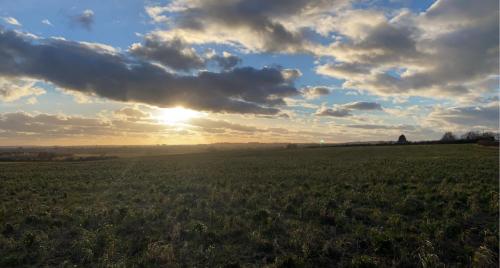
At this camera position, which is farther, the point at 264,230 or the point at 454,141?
the point at 454,141

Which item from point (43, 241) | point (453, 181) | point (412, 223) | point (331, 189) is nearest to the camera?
point (43, 241)

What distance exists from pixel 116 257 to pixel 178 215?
186 inches

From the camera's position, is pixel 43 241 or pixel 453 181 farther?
pixel 453 181

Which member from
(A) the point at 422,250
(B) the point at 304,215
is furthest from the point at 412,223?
(B) the point at 304,215

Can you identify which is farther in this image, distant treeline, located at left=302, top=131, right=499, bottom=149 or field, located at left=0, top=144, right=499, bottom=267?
distant treeline, located at left=302, top=131, right=499, bottom=149

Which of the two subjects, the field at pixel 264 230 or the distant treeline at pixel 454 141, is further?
the distant treeline at pixel 454 141

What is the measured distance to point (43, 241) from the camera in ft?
33.8

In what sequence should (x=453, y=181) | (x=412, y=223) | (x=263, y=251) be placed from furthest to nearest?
1. (x=453, y=181)
2. (x=412, y=223)
3. (x=263, y=251)

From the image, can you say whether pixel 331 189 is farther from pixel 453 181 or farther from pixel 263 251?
pixel 263 251

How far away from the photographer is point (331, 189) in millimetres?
19203

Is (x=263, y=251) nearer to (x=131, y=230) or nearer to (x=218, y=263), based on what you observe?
(x=218, y=263)

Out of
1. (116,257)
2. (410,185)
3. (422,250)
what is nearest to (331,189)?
(410,185)

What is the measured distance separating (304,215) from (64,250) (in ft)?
27.1

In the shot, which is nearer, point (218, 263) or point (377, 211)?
point (218, 263)
